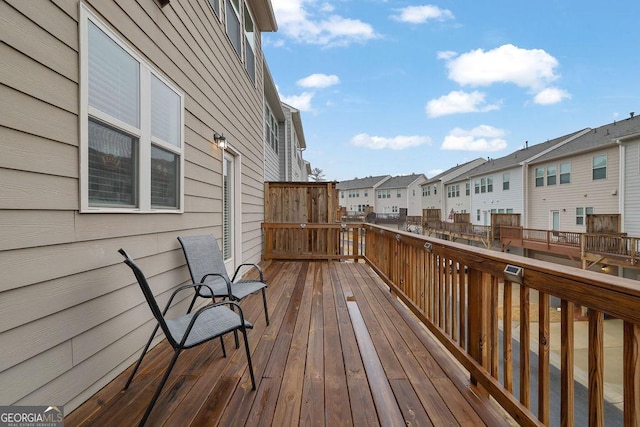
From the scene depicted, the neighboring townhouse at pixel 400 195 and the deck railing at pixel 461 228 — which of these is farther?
the neighboring townhouse at pixel 400 195

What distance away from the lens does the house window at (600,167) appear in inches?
439

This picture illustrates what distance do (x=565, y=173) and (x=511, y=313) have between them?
1548 centimetres

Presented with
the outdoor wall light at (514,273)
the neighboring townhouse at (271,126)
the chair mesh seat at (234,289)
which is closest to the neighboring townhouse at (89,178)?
the chair mesh seat at (234,289)

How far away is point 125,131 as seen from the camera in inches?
79.2

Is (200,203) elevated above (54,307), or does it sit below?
above

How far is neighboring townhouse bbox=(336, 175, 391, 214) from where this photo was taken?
114 ft

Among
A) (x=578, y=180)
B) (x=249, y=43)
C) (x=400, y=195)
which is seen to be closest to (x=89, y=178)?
(x=249, y=43)

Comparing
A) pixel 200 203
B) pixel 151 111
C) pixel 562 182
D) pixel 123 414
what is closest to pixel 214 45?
pixel 151 111

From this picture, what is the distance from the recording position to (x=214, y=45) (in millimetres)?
3555

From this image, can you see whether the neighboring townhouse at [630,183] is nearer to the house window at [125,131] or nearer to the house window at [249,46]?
the house window at [249,46]

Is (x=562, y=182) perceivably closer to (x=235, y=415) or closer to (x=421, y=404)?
(x=421, y=404)

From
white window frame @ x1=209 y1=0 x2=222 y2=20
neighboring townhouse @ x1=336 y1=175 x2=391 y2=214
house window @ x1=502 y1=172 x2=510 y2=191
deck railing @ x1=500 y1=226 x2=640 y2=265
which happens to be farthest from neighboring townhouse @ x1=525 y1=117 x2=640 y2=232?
neighboring townhouse @ x1=336 y1=175 x2=391 y2=214

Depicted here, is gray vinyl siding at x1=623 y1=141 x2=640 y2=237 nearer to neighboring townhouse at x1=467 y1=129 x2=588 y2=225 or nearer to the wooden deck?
neighboring townhouse at x1=467 y1=129 x2=588 y2=225

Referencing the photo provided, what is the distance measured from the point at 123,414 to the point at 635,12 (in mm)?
20953
